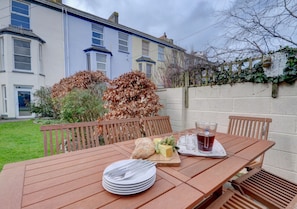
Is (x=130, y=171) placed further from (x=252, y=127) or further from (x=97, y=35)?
(x=97, y=35)

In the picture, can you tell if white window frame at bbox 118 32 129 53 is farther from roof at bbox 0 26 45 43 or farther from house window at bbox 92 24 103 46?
roof at bbox 0 26 45 43

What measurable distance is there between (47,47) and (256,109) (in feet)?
31.4

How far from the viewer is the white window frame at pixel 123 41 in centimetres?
1054

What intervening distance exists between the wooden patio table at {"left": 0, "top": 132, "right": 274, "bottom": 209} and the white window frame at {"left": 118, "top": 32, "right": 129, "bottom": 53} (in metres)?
10.3

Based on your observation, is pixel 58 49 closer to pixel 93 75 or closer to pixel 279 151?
pixel 93 75

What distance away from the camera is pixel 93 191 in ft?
2.65

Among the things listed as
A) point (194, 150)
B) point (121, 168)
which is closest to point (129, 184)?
point (121, 168)

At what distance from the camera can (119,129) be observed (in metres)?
2.10

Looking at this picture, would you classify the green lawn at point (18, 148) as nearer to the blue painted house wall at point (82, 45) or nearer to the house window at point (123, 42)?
the blue painted house wall at point (82, 45)

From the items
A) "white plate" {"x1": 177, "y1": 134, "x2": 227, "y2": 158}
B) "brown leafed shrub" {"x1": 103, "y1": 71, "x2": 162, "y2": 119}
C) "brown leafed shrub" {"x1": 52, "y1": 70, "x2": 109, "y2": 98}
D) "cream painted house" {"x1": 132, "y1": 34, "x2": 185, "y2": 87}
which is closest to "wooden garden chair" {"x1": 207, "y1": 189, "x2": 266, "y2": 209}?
"white plate" {"x1": 177, "y1": 134, "x2": 227, "y2": 158}

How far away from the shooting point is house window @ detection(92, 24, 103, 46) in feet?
31.3

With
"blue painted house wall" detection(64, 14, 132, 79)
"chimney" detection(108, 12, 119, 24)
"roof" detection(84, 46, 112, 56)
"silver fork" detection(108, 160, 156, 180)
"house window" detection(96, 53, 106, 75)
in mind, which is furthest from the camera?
"chimney" detection(108, 12, 119, 24)

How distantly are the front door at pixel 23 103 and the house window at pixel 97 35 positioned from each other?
457 centimetres

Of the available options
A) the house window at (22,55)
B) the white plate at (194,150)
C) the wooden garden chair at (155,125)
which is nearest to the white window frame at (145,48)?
the house window at (22,55)
